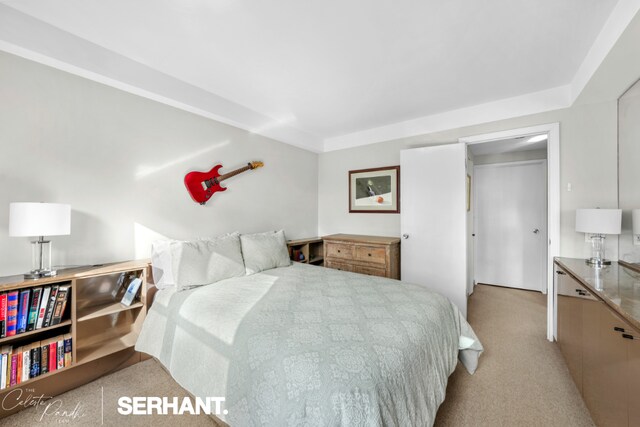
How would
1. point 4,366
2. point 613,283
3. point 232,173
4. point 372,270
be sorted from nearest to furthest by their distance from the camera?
point 4,366 < point 613,283 < point 232,173 < point 372,270

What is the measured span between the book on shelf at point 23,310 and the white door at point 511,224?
560cm

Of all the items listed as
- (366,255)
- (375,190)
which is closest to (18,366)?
(366,255)

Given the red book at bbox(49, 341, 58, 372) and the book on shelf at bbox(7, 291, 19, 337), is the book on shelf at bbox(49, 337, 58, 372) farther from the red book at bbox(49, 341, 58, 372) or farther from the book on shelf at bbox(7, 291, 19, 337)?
the book on shelf at bbox(7, 291, 19, 337)

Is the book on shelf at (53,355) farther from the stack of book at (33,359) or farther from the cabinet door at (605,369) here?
the cabinet door at (605,369)

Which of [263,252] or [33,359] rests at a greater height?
[263,252]

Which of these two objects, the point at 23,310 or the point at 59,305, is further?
the point at 59,305

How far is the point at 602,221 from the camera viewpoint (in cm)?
204

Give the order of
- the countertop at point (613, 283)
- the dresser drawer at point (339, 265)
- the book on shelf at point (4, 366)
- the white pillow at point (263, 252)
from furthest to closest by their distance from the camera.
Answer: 1. the dresser drawer at point (339, 265)
2. the white pillow at point (263, 252)
3. the book on shelf at point (4, 366)
4. the countertop at point (613, 283)

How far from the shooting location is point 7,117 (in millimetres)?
1692

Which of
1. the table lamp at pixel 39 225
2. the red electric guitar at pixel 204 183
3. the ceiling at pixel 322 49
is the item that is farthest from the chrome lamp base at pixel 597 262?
the table lamp at pixel 39 225

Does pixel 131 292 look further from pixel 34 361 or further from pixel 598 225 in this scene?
pixel 598 225

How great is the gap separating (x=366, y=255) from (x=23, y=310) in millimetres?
3004

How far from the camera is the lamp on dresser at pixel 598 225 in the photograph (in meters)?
2.01

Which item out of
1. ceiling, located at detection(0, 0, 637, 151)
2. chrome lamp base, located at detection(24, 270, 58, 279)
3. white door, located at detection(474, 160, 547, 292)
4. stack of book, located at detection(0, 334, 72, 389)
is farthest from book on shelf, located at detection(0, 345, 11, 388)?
white door, located at detection(474, 160, 547, 292)
